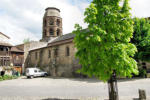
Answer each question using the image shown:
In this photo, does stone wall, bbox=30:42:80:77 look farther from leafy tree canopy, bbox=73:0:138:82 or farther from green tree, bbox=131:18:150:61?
leafy tree canopy, bbox=73:0:138:82

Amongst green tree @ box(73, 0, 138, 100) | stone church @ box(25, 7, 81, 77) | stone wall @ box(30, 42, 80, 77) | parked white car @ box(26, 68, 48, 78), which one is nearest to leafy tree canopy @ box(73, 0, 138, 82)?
green tree @ box(73, 0, 138, 100)

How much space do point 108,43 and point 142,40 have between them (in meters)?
12.4

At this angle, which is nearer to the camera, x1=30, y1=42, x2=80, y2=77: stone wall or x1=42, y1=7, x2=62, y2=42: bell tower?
x1=30, y1=42, x2=80, y2=77: stone wall

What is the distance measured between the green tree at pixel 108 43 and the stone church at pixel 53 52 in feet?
44.3

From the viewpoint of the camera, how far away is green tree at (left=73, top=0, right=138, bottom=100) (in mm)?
5227

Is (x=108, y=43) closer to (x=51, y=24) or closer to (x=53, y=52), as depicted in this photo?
(x=53, y=52)

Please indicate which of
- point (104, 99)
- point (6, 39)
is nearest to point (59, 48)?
point (6, 39)

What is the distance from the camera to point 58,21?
3400cm

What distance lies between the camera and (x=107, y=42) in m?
5.45

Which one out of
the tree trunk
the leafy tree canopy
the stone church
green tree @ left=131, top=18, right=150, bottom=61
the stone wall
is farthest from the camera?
the stone church

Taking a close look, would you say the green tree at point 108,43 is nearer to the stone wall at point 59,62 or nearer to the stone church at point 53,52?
the stone church at point 53,52

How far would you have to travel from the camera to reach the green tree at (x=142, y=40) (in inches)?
584

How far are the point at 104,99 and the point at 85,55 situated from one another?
10.2ft

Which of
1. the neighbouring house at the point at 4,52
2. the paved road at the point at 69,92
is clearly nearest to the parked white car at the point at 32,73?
the neighbouring house at the point at 4,52
